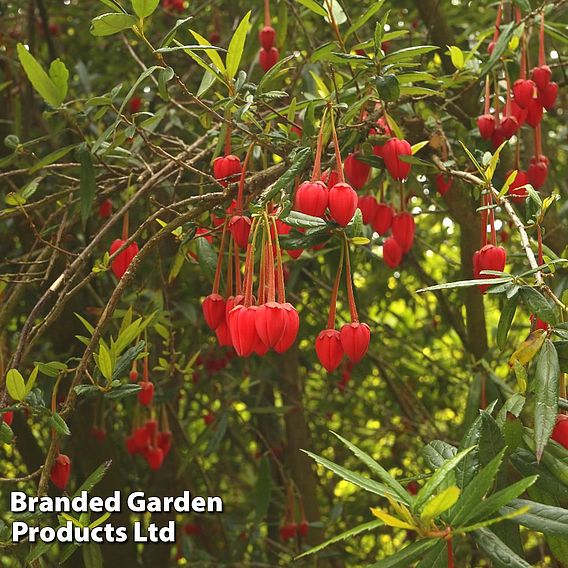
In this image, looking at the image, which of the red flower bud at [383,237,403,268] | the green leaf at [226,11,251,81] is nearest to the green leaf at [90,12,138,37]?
the green leaf at [226,11,251,81]

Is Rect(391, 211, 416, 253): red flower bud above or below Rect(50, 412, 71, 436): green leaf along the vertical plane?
above

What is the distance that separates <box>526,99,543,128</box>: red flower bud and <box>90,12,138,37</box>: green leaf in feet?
2.21

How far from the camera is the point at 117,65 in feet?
8.54

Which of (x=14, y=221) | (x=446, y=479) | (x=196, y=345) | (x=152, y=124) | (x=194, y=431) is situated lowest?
(x=194, y=431)

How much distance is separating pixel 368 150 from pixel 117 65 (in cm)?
152

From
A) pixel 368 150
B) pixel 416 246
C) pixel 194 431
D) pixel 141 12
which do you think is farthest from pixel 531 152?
pixel 194 431

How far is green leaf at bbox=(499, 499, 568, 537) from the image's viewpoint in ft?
2.52

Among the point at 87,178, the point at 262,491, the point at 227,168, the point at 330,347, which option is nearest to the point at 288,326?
the point at 330,347

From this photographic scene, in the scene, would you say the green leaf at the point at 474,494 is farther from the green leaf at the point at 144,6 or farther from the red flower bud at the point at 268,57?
the red flower bud at the point at 268,57

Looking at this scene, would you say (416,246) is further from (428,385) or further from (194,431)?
(194,431)

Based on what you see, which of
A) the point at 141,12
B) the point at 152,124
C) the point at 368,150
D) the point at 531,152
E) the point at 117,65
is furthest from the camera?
the point at 117,65

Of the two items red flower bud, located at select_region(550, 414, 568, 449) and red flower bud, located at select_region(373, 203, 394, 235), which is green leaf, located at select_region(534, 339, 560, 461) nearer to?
red flower bud, located at select_region(550, 414, 568, 449)

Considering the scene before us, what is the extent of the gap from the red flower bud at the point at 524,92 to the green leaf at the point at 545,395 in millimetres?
615

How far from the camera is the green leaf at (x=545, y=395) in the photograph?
84 centimetres
